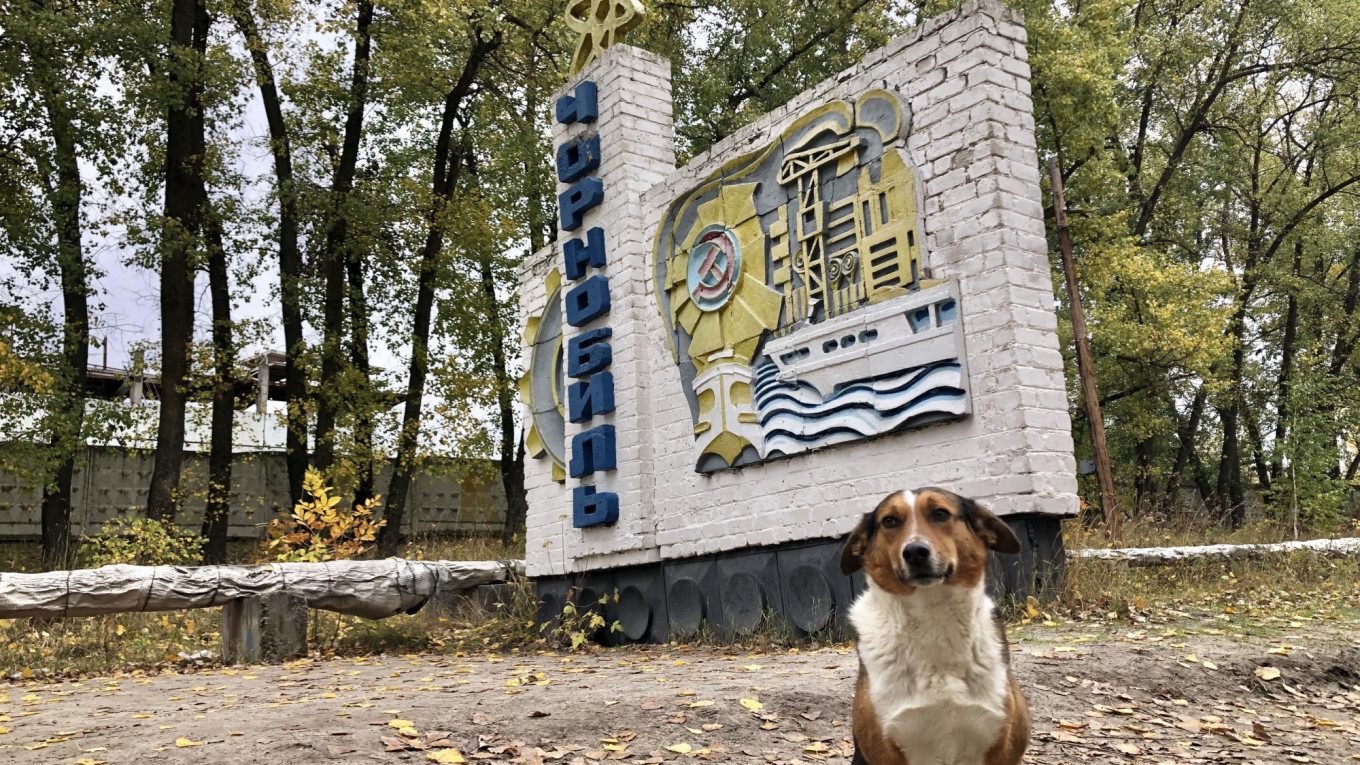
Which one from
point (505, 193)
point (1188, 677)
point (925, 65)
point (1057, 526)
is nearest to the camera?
point (1188, 677)

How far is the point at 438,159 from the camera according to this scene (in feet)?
66.9

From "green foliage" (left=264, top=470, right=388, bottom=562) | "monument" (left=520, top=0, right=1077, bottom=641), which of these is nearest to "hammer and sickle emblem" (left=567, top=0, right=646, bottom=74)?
"monument" (left=520, top=0, right=1077, bottom=641)

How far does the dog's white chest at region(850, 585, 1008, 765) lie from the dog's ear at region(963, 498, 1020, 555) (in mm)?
168

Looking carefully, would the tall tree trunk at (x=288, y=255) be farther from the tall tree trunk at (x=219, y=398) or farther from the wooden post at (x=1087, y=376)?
the wooden post at (x=1087, y=376)

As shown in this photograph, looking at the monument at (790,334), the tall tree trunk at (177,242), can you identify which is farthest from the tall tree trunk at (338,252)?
the monument at (790,334)

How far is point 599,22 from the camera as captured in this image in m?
11.1

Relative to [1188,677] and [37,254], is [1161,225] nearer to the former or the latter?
[1188,677]

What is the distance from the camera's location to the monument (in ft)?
23.2

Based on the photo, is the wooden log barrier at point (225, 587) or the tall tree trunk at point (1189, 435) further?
the tall tree trunk at point (1189, 435)

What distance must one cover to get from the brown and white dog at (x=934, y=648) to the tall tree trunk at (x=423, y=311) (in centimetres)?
1649

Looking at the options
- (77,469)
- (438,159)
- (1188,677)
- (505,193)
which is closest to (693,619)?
(1188,677)

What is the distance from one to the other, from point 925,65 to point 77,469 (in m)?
20.0

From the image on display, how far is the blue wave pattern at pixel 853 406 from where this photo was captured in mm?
7168

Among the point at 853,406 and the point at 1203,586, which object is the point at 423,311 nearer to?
the point at 853,406
